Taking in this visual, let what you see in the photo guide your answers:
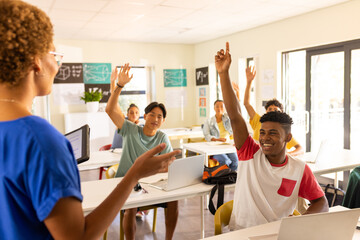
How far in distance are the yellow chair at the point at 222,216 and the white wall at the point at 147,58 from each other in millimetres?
5583

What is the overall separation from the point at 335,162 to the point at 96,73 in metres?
5.45

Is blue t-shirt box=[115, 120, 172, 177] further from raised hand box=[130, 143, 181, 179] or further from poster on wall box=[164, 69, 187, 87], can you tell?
poster on wall box=[164, 69, 187, 87]

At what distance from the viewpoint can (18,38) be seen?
67 cm

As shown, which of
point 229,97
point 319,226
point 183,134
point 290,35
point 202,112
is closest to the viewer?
point 319,226

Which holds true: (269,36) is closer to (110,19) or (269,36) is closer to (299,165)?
(110,19)

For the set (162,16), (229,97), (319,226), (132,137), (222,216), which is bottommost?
(222,216)

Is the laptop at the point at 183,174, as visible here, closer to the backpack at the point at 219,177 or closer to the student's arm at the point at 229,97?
the backpack at the point at 219,177

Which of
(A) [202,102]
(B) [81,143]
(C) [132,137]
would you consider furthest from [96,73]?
(B) [81,143]

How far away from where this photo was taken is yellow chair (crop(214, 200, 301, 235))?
193 centimetres

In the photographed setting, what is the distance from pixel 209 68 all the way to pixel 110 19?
318 centimetres

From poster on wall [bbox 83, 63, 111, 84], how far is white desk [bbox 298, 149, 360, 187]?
16.5 feet

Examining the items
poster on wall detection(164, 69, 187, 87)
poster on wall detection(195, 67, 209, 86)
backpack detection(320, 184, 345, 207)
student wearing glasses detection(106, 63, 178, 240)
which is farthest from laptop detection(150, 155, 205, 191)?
poster on wall detection(164, 69, 187, 87)

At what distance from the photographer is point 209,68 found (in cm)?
764

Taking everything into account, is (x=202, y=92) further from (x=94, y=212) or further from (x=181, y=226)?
(x=94, y=212)
